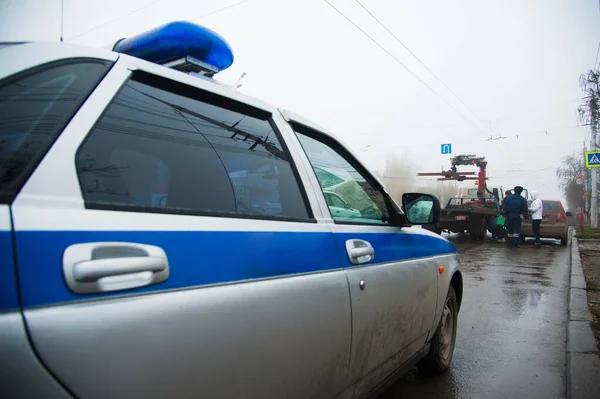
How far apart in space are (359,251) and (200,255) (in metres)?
0.92

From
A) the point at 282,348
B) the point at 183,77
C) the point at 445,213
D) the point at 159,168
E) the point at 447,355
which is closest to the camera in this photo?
the point at 159,168

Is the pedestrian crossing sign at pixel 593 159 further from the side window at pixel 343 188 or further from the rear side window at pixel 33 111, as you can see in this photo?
the rear side window at pixel 33 111

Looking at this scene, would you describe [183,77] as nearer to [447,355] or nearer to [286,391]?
[286,391]

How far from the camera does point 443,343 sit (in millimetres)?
3127

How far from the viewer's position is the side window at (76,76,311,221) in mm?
1131

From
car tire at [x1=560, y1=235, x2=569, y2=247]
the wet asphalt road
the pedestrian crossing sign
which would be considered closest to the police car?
Result: the wet asphalt road

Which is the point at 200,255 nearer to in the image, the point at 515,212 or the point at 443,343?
the point at 443,343

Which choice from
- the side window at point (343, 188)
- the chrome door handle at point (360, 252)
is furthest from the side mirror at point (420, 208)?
the chrome door handle at point (360, 252)

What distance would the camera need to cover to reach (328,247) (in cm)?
175

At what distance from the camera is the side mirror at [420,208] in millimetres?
2646

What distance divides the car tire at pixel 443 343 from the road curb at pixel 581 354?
0.80 m

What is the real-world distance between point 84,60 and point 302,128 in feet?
3.61

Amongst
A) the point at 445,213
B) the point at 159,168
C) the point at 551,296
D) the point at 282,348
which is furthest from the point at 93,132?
the point at 445,213

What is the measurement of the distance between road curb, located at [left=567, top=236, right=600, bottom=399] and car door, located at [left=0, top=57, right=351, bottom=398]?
6.66ft
